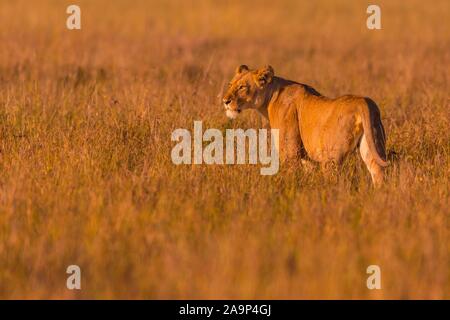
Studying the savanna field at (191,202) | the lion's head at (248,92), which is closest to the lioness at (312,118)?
the lion's head at (248,92)

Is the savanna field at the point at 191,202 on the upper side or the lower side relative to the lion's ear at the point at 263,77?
lower

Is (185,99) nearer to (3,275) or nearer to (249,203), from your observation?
(249,203)

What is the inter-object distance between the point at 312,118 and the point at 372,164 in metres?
0.65

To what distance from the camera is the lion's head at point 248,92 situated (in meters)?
7.57

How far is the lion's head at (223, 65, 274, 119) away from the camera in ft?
24.8

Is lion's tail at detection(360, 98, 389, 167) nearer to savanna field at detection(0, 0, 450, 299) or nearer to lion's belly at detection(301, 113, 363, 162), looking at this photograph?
lion's belly at detection(301, 113, 363, 162)

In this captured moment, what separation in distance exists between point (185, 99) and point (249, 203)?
368 cm

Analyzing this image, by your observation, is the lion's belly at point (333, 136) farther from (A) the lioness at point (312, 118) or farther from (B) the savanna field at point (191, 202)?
(B) the savanna field at point (191, 202)

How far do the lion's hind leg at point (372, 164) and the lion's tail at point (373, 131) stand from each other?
80 mm

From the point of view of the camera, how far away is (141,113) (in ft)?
28.5

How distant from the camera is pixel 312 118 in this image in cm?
711

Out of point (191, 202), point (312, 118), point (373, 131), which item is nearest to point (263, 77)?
point (312, 118)

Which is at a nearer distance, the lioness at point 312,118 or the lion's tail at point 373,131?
the lion's tail at point 373,131
